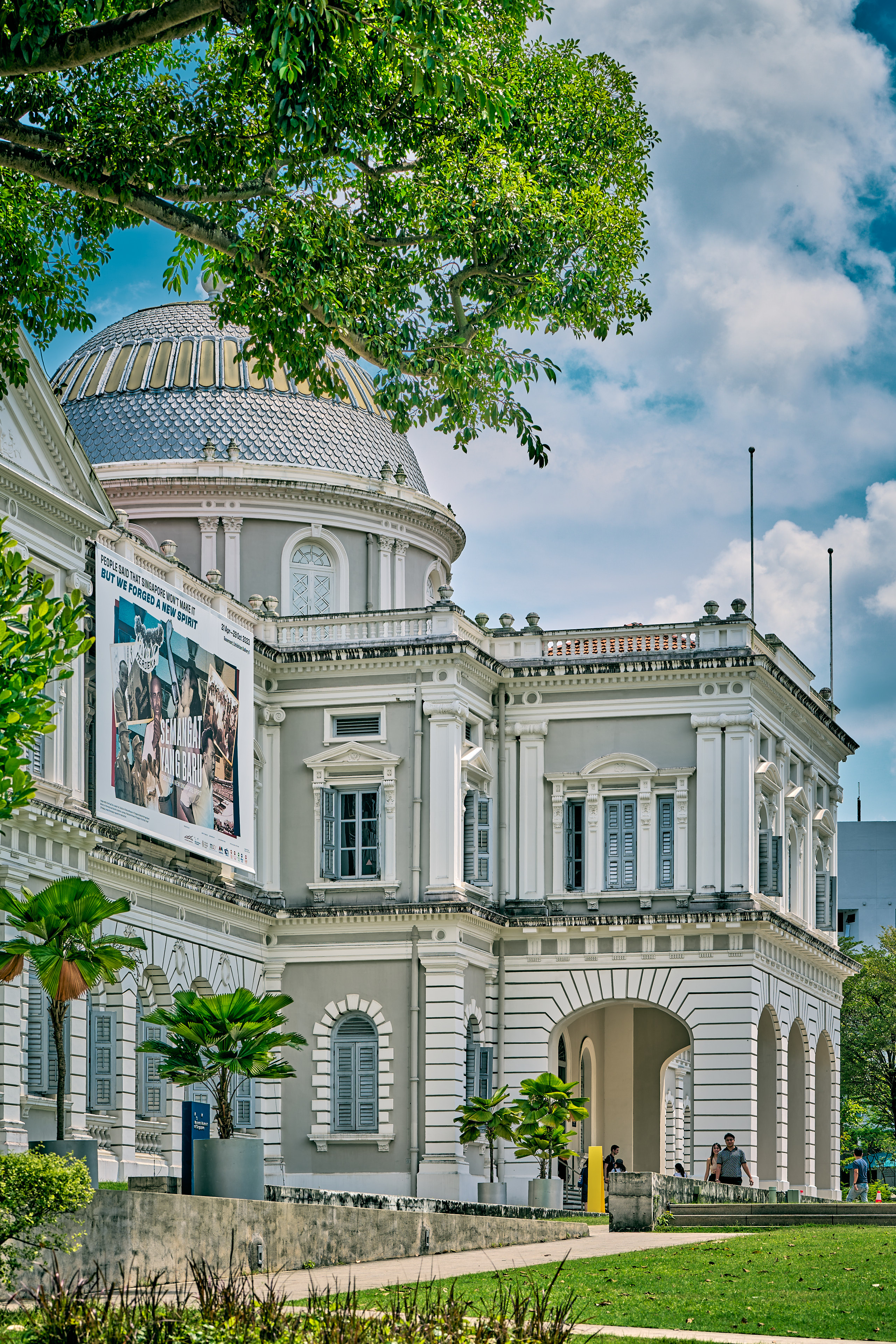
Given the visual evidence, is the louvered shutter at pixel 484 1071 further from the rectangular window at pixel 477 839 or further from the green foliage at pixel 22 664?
the green foliage at pixel 22 664

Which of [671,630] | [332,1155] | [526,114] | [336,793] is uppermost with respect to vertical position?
[526,114]

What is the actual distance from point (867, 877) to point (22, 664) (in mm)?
81121

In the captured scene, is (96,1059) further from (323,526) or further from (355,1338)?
(355,1338)

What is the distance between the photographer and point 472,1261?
2189 centimetres

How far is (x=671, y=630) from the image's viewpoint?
137 feet

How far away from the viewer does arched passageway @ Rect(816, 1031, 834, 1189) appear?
155ft

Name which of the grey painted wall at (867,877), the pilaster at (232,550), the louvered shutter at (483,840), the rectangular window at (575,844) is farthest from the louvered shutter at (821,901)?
the grey painted wall at (867,877)

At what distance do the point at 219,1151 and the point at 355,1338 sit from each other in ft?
35.6

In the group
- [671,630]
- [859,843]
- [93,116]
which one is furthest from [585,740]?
[859,843]

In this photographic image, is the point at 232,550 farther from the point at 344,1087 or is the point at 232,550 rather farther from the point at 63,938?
the point at 63,938

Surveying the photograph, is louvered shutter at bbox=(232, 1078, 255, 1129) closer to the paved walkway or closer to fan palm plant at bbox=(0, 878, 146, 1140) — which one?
the paved walkway

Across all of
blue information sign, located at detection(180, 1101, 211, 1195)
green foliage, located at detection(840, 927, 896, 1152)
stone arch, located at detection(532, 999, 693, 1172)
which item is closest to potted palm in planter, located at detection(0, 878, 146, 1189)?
blue information sign, located at detection(180, 1101, 211, 1195)

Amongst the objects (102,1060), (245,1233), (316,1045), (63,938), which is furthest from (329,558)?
(245,1233)

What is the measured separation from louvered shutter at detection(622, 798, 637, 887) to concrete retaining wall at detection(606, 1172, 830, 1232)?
9.85 meters
